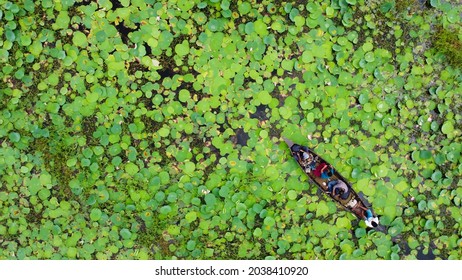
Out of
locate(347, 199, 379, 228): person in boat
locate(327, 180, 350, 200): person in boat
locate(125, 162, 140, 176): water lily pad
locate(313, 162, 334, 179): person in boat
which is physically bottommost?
locate(125, 162, 140, 176): water lily pad

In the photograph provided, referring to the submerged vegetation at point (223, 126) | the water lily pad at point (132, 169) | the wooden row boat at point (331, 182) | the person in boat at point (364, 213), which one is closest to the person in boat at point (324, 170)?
the wooden row boat at point (331, 182)

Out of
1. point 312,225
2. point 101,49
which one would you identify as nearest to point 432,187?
point 312,225

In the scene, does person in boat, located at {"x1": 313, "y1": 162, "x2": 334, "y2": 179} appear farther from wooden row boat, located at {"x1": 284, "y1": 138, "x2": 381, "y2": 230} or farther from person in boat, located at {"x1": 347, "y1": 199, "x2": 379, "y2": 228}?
person in boat, located at {"x1": 347, "y1": 199, "x2": 379, "y2": 228}

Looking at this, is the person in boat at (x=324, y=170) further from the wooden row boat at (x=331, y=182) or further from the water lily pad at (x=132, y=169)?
the water lily pad at (x=132, y=169)

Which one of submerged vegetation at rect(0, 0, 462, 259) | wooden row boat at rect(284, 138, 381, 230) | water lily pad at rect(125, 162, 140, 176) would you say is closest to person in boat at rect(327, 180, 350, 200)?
wooden row boat at rect(284, 138, 381, 230)

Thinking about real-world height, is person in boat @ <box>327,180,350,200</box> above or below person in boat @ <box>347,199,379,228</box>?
above

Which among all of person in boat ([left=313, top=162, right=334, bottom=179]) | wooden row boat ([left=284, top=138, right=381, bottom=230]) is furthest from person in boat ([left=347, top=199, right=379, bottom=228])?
person in boat ([left=313, top=162, right=334, bottom=179])
